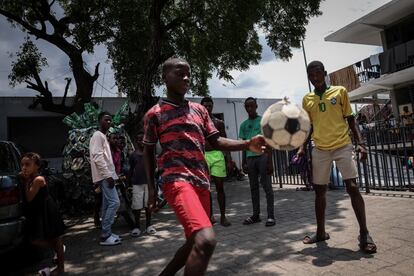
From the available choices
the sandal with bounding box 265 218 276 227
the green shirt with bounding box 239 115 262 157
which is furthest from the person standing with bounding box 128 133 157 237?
the sandal with bounding box 265 218 276 227

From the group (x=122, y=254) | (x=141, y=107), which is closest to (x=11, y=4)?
(x=141, y=107)

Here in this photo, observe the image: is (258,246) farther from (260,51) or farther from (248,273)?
(260,51)

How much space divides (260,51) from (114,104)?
7.36 meters

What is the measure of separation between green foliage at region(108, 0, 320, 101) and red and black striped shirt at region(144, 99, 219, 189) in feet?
25.2

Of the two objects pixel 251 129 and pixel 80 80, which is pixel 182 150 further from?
pixel 80 80

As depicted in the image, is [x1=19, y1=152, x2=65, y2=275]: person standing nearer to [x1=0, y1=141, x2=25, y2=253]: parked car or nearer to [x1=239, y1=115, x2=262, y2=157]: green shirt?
[x1=0, y1=141, x2=25, y2=253]: parked car

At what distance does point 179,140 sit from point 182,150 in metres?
0.08

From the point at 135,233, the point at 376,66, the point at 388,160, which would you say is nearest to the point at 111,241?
the point at 135,233

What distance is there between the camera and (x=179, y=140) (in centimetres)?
263

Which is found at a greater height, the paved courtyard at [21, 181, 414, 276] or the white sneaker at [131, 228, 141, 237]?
the white sneaker at [131, 228, 141, 237]

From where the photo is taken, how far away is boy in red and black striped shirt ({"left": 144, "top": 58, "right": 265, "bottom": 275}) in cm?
236

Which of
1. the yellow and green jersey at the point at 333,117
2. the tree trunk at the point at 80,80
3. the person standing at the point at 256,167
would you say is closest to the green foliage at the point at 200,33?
the tree trunk at the point at 80,80

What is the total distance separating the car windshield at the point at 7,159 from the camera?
464cm

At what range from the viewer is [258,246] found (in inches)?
170
